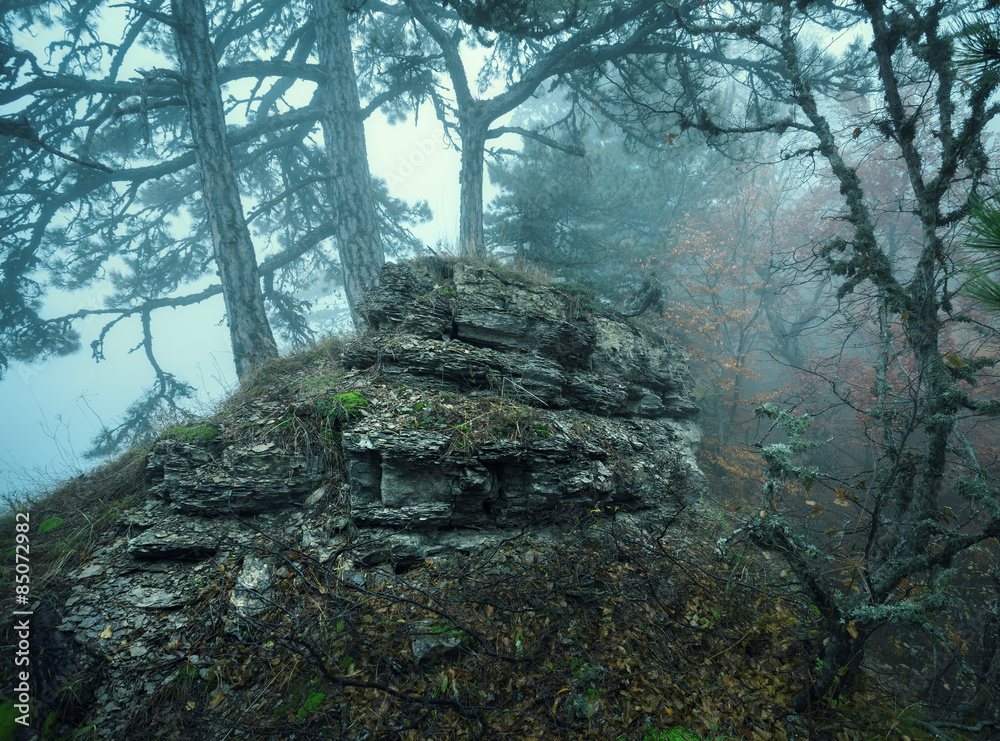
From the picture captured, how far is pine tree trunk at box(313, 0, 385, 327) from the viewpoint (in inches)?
364

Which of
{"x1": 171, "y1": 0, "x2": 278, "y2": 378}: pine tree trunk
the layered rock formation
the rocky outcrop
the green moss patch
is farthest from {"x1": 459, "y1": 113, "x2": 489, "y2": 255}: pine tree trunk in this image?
the green moss patch

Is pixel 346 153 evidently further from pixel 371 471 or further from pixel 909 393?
pixel 909 393

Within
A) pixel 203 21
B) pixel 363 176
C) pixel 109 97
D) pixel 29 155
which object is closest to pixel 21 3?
pixel 109 97

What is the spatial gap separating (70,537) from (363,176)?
9007 mm

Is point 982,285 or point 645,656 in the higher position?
point 982,285

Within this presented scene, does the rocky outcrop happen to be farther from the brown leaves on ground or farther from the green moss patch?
the brown leaves on ground

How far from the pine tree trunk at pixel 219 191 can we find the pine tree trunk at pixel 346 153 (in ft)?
7.00

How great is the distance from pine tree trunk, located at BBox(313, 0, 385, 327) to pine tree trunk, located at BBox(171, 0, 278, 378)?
213cm

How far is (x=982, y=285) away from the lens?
Result: 2.04 metres

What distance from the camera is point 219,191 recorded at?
805 centimetres

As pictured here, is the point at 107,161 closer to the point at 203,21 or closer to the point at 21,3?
the point at 21,3

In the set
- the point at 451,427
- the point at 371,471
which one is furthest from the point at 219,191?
the point at 451,427

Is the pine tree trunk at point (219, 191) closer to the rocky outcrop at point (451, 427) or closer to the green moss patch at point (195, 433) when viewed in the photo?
the rocky outcrop at point (451, 427)

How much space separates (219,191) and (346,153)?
125 inches
